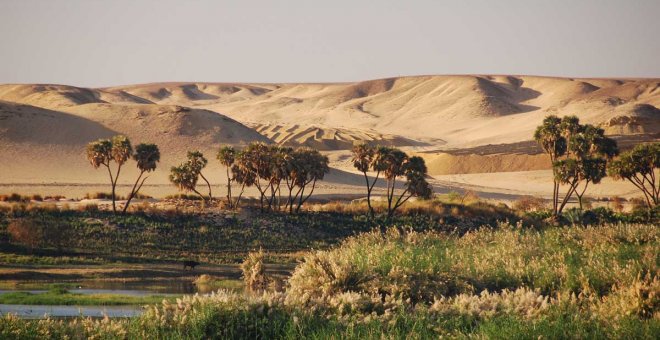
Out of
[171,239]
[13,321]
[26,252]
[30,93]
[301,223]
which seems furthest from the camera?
[30,93]

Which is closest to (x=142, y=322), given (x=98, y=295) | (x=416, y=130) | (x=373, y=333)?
(x=373, y=333)

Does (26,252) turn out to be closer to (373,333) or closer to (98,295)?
(98,295)

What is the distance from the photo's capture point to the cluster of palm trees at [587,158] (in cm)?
6209

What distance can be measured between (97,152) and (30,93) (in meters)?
142

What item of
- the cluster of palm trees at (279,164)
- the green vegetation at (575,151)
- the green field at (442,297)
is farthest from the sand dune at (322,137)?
the green field at (442,297)

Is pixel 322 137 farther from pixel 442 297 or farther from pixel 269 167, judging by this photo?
pixel 442 297

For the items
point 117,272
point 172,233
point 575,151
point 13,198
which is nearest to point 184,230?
point 172,233

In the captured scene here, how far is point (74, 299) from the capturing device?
29438 mm

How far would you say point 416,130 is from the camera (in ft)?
650

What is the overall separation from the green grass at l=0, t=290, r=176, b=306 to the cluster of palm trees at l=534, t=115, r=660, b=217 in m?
38.0

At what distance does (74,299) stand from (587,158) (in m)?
42.6

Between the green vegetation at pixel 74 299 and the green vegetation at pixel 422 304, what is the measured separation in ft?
28.5

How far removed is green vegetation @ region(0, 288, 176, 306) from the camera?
94.3 feet

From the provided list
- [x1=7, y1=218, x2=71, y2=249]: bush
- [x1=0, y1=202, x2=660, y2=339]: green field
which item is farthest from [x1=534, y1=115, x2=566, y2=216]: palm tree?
[x1=0, y1=202, x2=660, y2=339]: green field
